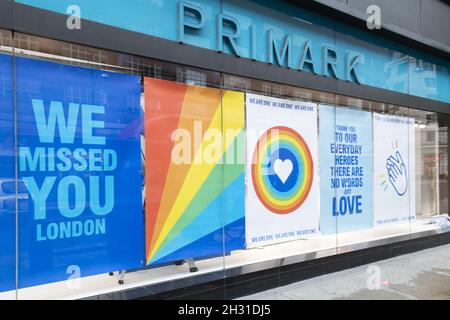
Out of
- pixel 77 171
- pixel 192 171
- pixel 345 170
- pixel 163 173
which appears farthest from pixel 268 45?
pixel 77 171

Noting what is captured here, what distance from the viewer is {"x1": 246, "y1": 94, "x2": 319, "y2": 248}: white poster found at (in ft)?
18.4

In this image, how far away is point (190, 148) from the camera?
Answer: 5.00 meters

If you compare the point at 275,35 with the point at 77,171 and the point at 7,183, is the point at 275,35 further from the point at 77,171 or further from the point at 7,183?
the point at 7,183

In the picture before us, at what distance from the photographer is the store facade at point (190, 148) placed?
3883 millimetres

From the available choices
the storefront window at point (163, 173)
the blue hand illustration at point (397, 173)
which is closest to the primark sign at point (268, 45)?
the storefront window at point (163, 173)

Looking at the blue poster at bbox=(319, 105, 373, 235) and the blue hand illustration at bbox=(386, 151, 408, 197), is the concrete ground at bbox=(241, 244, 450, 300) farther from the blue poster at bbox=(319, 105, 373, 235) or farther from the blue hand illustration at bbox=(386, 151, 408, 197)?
the blue hand illustration at bbox=(386, 151, 408, 197)

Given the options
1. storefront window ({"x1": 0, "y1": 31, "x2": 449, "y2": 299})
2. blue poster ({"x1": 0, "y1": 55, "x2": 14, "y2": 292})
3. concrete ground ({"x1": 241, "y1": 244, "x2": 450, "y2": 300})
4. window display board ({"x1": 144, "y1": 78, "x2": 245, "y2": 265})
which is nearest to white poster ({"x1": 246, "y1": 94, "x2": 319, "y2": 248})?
storefront window ({"x1": 0, "y1": 31, "x2": 449, "y2": 299})

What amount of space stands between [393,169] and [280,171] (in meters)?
3.10

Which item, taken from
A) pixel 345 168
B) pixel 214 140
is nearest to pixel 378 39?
pixel 345 168

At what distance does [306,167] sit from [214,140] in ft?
6.08

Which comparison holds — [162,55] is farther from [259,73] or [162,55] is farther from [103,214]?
[103,214]

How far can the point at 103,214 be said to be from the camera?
431 cm

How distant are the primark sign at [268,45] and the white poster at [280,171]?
633 mm

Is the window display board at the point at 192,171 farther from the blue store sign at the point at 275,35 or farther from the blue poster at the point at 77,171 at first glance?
the blue store sign at the point at 275,35
